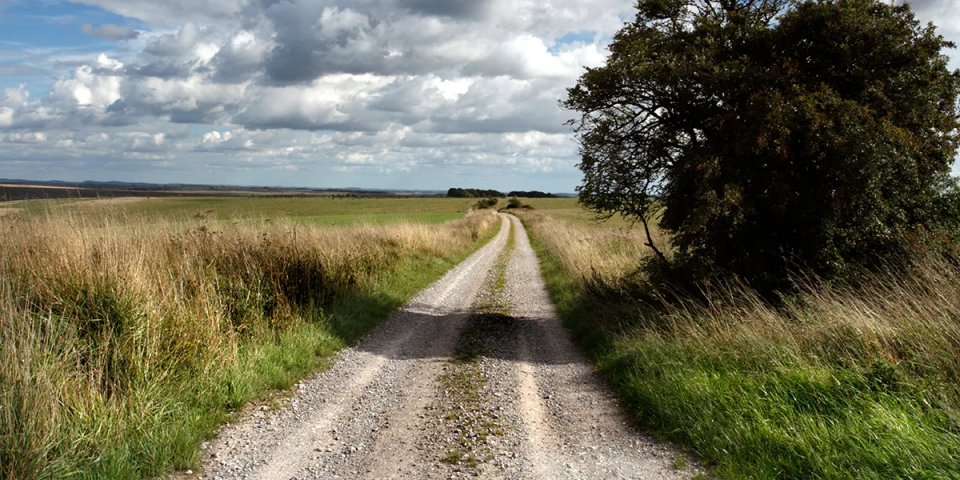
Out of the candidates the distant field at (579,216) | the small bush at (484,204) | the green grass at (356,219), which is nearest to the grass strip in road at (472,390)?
the distant field at (579,216)

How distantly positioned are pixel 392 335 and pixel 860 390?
24.0 ft

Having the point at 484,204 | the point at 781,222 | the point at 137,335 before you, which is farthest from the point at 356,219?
the point at 484,204

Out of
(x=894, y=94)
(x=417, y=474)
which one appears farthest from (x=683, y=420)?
(x=894, y=94)

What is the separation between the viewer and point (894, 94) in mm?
9195

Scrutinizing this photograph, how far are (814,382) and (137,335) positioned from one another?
7.20m

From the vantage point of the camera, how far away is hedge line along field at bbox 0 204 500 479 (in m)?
4.38

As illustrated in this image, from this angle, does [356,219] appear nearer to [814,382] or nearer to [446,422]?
[446,422]

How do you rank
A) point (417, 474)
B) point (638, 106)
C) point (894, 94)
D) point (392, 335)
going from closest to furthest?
point (417, 474), point (894, 94), point (392, 335), point (638, 106)

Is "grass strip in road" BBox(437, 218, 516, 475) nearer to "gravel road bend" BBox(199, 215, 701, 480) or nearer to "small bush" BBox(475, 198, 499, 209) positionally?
"gravel road bend" BBox(199, 215, 701, 480)

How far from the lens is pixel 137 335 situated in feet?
19.3

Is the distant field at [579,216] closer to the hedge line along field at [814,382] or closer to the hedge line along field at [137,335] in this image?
the hedge line along field at [814,382]

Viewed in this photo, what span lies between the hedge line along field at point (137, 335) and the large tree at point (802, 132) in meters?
6.99

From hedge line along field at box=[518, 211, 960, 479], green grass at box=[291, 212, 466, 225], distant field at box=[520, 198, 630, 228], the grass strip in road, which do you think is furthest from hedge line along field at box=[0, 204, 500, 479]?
distant field at box=[520, 198, 630, 228]

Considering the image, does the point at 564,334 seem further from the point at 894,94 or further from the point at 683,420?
the point at 894,94
